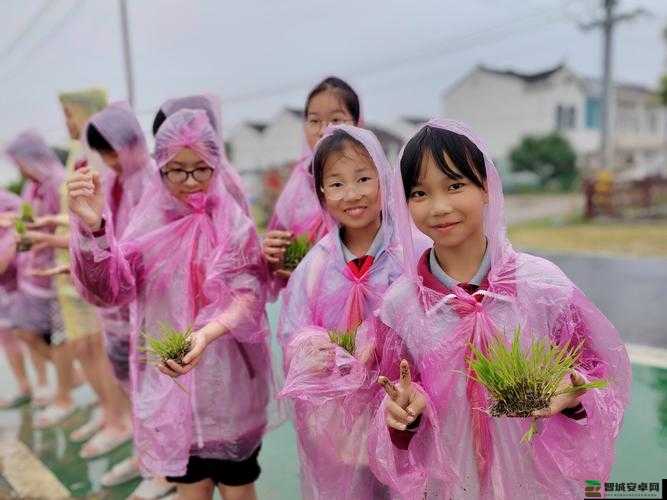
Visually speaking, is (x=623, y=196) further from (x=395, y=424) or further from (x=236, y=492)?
(x=395, y=424)

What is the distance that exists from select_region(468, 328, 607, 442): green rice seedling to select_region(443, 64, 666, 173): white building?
22.0 m

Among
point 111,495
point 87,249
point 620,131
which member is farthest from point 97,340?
point 620,131

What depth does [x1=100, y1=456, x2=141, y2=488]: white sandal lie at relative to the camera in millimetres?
2785

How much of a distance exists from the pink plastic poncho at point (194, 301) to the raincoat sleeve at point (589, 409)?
0.97m

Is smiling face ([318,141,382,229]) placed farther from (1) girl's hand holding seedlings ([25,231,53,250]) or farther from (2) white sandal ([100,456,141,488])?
(2) white sandal ([100,456,141,488])

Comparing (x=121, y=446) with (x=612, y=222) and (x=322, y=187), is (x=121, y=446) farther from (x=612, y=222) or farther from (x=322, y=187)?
(x=612, y=222)

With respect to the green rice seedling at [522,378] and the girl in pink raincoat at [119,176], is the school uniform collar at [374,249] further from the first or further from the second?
the girl in pink raincoat at [119,176]

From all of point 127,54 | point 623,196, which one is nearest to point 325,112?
point 127,54

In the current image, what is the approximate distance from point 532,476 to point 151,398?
3.95 feet

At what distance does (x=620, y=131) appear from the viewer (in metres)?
27.8

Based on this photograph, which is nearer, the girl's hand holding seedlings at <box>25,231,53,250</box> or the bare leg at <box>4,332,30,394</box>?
the girl's hand holding seedlings at <box>25,231,53,250</box>

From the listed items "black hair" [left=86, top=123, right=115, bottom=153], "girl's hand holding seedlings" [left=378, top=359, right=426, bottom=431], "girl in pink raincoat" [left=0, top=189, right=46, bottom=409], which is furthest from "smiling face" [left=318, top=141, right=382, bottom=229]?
"girl in pink raincoat" [left=0, top=189, right=46, bottom=409]

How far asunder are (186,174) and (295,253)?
44 centimetres

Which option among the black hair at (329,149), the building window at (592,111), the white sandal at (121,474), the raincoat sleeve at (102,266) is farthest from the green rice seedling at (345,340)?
the building window at (592,111)
